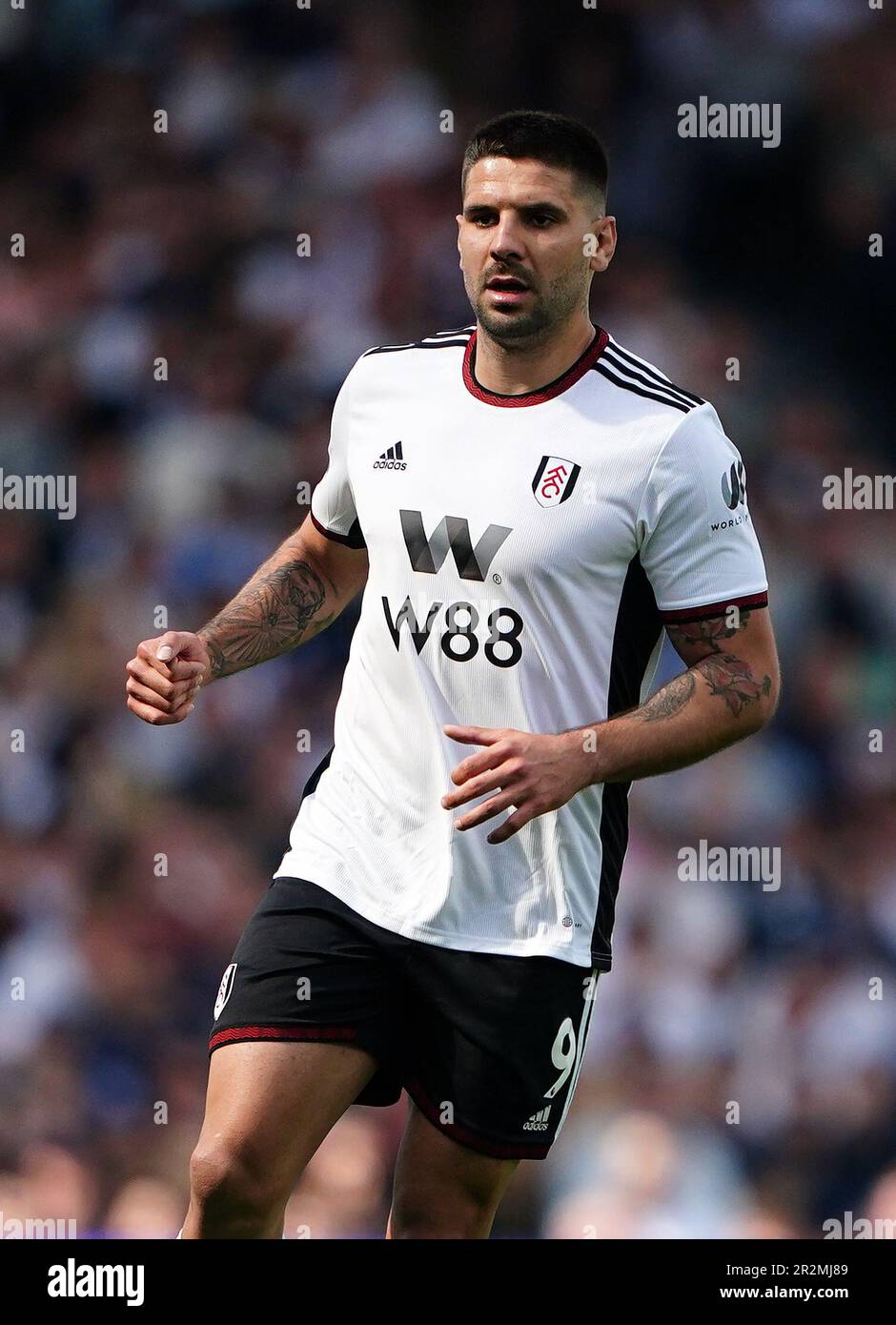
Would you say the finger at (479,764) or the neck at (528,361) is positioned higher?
the neck at (528,361)

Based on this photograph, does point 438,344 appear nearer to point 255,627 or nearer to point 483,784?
point 255,627

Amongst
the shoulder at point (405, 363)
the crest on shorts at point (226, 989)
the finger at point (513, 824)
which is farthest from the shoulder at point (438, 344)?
the crest on shorts at point (226, 989)

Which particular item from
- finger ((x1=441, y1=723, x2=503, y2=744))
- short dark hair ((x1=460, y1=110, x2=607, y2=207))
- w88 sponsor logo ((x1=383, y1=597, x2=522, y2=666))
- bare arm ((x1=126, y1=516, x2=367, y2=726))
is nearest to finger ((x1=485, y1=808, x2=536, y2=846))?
finger ((x1=441, y1=723, x2=503, y2=744))

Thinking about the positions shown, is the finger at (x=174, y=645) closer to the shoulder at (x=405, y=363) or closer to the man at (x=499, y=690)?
the man at (x=499, y=690)

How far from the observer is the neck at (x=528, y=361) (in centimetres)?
332

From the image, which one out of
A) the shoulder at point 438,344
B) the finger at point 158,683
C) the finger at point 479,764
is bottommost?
the finger at point 479,764

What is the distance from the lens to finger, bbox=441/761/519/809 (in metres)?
2.80

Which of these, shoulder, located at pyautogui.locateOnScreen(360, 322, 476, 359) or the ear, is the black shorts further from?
the ear

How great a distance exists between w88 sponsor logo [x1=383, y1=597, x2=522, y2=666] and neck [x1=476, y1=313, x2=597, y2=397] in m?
0.46

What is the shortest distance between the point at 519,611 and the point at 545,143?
927mm

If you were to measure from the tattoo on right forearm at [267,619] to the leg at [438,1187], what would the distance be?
0.98 m

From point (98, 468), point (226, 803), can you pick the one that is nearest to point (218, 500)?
point (98, 468)

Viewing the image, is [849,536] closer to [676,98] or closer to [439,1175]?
[676,98]

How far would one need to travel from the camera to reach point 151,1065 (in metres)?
5.49
